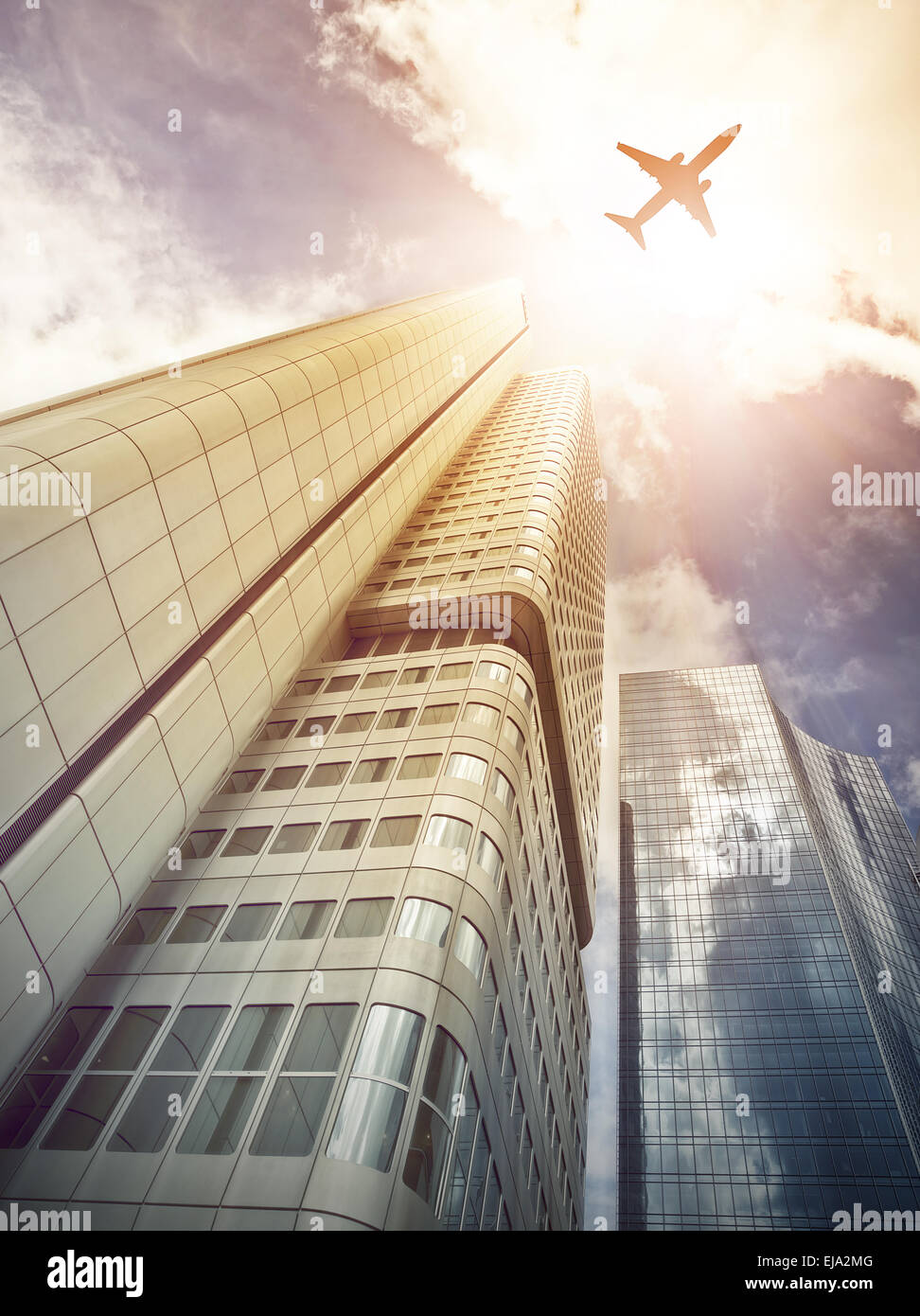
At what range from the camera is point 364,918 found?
1800 cm

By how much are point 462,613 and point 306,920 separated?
1883 centimetres

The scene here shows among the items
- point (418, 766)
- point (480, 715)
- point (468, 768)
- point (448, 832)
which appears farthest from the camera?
point (480, 715)

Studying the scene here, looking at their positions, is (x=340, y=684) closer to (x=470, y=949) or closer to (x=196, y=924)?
(x=196, y=924)

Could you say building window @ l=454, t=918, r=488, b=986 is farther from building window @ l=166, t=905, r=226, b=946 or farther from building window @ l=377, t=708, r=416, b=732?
building window @ l=377, t=708, r=416, b=732

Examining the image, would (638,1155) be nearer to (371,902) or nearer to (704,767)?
(704,767)

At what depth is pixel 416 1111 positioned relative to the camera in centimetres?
1380

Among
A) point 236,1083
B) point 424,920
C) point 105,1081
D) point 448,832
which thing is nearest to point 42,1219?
point 105,1081

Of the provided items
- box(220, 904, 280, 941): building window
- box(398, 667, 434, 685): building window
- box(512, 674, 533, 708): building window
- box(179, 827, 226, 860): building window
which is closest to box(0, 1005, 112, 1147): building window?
box(220, 904, 280, 941): building window

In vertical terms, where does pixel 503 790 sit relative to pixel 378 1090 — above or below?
below

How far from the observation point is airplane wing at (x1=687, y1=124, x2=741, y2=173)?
1727 inches

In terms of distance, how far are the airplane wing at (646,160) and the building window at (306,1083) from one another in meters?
56.2

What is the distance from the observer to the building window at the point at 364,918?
694 inches

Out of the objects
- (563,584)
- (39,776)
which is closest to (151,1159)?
(39,776)
